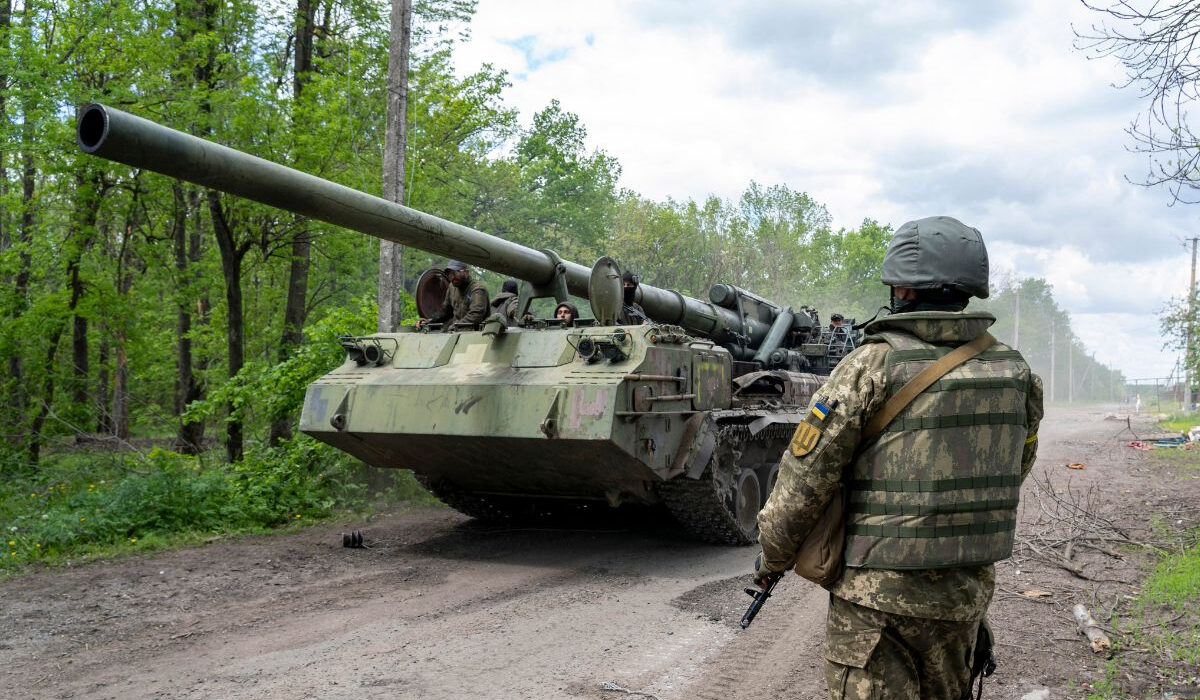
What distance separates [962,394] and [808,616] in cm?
385

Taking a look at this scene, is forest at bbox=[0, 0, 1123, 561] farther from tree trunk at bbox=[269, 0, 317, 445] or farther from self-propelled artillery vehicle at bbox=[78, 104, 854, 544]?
self-propelled artillery vehicle at bbox=[78, 104, 854, 544]

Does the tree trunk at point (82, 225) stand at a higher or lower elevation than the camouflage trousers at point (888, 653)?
higher

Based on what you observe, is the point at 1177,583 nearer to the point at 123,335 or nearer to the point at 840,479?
the point at 840,479

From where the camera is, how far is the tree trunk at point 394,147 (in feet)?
34.0

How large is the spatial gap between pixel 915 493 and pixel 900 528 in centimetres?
10

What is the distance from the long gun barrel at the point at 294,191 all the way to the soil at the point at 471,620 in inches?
93.0

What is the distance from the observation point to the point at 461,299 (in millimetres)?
8602

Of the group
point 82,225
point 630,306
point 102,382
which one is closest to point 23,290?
point 82,225

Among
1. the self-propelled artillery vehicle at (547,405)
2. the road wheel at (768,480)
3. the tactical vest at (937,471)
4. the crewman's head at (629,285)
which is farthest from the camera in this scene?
the road wheel at (768,480)

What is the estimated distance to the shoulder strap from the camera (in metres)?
2.52

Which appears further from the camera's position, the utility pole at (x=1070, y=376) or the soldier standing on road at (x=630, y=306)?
the utility pole at (x=1070, y=376)

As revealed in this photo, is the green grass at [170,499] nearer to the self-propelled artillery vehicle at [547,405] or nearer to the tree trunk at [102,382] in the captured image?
the self-propelled artillery vehicle at [547,405]

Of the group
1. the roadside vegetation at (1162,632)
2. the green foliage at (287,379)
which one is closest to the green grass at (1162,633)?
the roadside vegetation at (1162,632)

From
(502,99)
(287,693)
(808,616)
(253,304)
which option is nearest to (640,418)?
(808,616)
